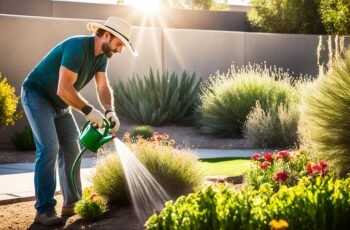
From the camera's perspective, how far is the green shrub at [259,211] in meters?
4.37

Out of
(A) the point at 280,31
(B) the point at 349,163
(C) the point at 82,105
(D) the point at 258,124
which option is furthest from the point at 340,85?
(A) the point at 280,31

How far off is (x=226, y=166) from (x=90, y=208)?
453 centimetres

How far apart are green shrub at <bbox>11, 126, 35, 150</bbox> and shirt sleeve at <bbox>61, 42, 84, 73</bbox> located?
7.72m

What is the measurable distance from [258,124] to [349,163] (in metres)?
6.51

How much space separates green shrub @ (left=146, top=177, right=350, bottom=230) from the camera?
4.37 m

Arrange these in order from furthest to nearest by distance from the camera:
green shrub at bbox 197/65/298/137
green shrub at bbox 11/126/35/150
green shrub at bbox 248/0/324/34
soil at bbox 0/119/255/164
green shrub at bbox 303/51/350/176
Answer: green shrub at bbox 248/0/324/34 < green shrub at bbox 197/65/298/137 < green shrub at bbox 11/126/35/150 < soil at bbox 0/119/255/164 < green shrub at bbox 303/51/350/176

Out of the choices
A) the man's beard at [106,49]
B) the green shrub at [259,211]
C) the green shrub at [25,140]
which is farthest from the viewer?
the green shrub at [25,140]

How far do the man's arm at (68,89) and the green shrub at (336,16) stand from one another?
70.5 feet

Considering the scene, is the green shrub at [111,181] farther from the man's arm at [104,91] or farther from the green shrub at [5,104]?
the green shrub at [5,104]

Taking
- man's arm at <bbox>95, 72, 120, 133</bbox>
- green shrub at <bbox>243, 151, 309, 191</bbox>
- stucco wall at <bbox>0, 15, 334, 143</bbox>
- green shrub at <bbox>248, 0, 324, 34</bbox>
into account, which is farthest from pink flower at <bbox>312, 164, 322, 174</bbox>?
green shrub at <bbox>248, 0, 324, 34</bbox>

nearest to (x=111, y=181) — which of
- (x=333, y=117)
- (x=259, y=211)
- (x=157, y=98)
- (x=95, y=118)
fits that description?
(x=95, y=118)

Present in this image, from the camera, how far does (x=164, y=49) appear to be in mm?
19141

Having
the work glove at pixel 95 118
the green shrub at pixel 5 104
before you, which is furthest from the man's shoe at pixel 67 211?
the green shrub at pixel 5 104

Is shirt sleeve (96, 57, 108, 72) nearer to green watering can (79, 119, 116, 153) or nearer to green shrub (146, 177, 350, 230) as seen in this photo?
green watering can (79, 119, 116, 153)
